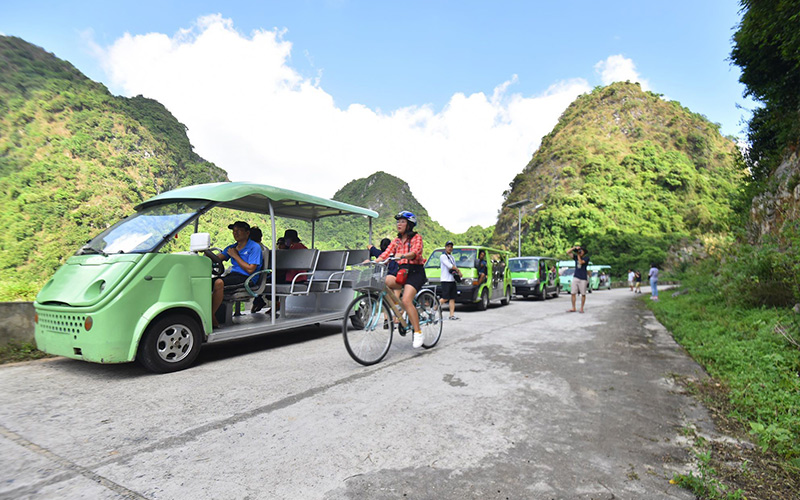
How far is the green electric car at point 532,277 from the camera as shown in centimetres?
1880

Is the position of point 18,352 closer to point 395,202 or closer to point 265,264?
point 265,264

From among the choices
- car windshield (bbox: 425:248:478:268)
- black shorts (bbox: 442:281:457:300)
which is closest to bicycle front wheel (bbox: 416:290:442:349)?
black shorts (bbox: 442:281:457:300)

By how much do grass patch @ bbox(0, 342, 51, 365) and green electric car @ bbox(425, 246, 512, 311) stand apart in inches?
344

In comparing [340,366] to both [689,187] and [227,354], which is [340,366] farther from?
[689,187]

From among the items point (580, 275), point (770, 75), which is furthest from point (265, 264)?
point (770, 75)

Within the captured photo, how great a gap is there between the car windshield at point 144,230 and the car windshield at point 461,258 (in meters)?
8.87

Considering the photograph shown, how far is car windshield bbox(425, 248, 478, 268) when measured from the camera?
44.4ft

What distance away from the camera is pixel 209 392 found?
13.7ft

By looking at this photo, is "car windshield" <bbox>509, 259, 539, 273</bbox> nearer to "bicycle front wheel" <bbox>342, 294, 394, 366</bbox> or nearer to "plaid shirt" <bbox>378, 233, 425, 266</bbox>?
"plaid shirt" <bbox>378, 233, 425, 266</bbox>

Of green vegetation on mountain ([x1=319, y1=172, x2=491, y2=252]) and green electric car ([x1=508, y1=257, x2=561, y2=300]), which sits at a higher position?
green vegetation on mountain ([x1=319, y1=172, x2=491, y2=252])

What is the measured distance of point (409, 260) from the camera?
5926 mm

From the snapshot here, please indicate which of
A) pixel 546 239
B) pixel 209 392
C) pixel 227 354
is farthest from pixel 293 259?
pixel 546 239

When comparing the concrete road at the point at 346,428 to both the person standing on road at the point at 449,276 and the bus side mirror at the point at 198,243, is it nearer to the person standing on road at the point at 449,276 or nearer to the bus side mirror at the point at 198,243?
the bus side mirror at the point at 198,243

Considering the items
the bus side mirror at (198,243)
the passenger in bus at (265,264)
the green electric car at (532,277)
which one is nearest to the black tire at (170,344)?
the bus side mirror at (198,243)
